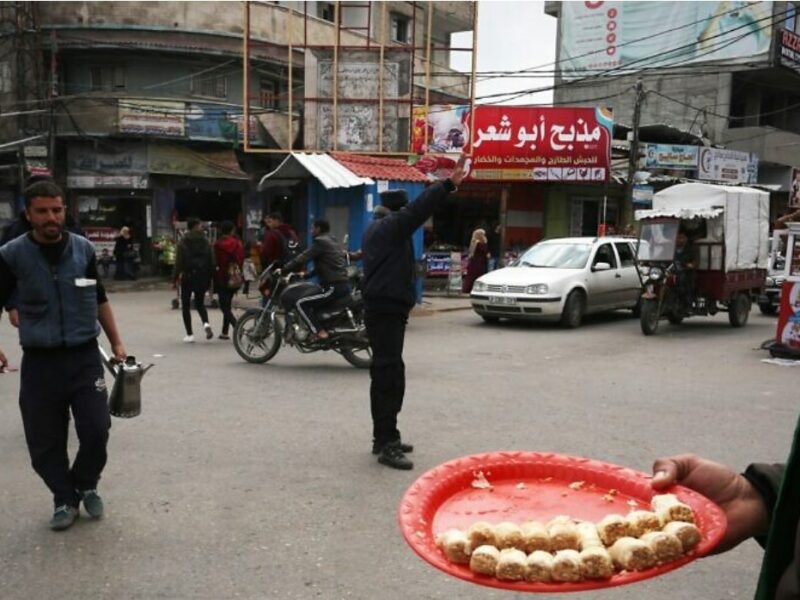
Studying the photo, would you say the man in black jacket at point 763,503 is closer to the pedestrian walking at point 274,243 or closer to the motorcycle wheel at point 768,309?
the pedestrian walking at point 274,243

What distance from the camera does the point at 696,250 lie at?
42.4ft

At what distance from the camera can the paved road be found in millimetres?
3527

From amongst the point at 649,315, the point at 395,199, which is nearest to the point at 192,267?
the point at 395,199

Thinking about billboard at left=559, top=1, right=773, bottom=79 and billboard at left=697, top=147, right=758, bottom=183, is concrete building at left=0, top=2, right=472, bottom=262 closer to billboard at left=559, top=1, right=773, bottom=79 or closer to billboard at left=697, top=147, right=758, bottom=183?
billboard at left=697, top=147, right=758, bottom=183

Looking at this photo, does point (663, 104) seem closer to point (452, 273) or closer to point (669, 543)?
point (452, 273)

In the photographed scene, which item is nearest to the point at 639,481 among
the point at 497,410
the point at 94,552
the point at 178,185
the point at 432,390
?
the point at 94,552

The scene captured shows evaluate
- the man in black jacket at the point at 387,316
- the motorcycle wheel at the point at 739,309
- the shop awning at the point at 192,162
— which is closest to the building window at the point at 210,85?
the shop awning at the point at 192,162

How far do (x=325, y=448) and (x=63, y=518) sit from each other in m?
2.00

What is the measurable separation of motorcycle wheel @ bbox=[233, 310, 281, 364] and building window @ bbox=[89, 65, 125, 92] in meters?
16.9

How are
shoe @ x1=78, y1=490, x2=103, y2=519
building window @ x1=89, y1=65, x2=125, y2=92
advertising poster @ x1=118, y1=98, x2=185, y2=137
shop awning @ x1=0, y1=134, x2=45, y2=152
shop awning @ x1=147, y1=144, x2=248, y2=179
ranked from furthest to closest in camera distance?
building window @ x1=89, y1=65, x2=125, y2=92
shop awning @ x1=147, y1=144, x2=248, y2=179
advertising poster @ x1=118, y1=98, x2=185, y2=137
shop awning @ x1=0, y1=134, x2=45, y2=152
shoe @ x1=78, y1=490, x2=103, y2=519

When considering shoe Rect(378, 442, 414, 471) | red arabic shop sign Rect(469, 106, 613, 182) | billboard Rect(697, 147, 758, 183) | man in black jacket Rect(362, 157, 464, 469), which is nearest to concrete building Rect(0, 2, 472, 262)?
red arabic shop sign Rect(469, 106, 613, 182)

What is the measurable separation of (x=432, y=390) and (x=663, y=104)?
85.5 feet

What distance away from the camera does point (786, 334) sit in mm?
9742

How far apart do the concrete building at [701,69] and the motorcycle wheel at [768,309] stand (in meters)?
9.14
